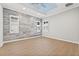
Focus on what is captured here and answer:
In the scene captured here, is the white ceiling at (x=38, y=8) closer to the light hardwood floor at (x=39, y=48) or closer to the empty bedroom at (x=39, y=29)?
the empty bedroom at (x=39, y=29)

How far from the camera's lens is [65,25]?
1.98m

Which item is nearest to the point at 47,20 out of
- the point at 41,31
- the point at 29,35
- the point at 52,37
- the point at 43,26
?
the point at 43,26

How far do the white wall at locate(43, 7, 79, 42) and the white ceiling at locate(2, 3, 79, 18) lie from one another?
0.61 ft

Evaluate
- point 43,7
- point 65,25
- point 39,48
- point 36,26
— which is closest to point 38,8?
point 43,7

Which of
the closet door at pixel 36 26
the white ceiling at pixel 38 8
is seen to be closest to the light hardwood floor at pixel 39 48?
the closet door at pixel 36 26

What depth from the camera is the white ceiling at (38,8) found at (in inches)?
67.2

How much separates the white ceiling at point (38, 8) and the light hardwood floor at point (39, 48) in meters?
0.66

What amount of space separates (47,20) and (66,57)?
1.00 m

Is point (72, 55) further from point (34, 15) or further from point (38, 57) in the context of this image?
point (34, 15)

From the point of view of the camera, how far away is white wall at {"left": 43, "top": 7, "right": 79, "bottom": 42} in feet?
6.22

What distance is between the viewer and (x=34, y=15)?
1820 millimetres

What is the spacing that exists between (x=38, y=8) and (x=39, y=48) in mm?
972

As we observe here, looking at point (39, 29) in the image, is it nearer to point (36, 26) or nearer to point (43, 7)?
point (36, 26)

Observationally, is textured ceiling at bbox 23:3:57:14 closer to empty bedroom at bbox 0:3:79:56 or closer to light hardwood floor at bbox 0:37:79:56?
empty bedroom at bbox 0:3:79:56
